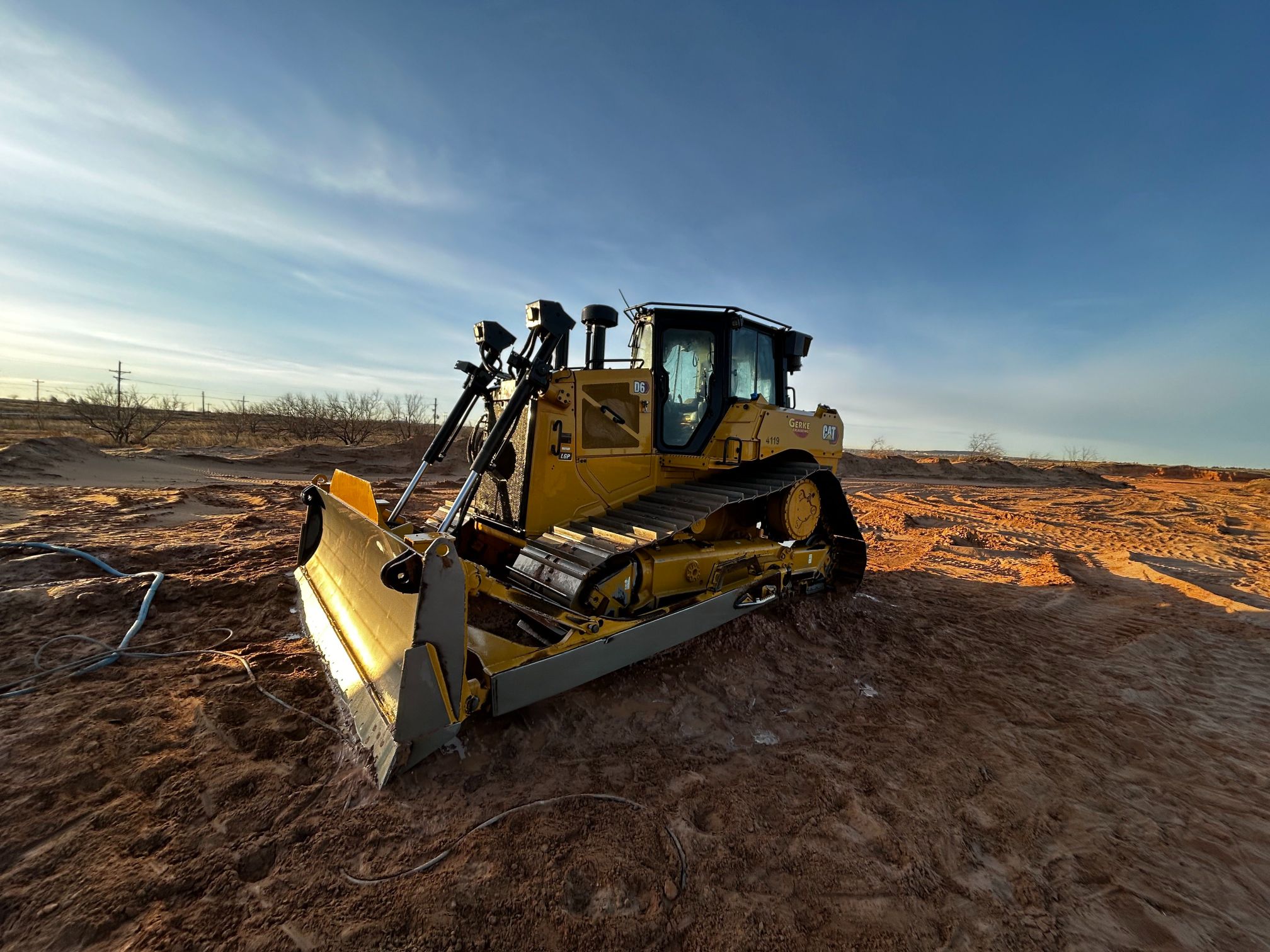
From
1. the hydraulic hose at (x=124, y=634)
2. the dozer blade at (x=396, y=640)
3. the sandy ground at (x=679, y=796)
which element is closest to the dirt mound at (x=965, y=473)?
the sandy ground at (x=679, y=796)

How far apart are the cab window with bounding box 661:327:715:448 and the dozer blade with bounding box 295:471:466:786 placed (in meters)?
2.83

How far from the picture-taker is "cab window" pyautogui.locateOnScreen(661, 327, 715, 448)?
5.23 metres

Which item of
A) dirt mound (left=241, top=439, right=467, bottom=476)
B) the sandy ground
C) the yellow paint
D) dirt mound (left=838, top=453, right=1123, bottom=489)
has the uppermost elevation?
dirt mound (left=838, top=453, right=1123, bottom=489)

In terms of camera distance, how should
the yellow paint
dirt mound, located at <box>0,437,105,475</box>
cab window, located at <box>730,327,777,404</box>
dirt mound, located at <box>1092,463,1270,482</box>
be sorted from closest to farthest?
1. the yellow paint
2. cab window, located at <box>730,327,777,404</box>
3. dirt mound, located at <box>0,437,105,475</box>
4. dirt mound, located at <box>1092,463,1270,482</box>

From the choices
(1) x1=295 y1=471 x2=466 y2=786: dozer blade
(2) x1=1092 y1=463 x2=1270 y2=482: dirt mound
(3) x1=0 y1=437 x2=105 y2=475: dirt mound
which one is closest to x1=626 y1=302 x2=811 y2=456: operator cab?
(1) x1=295 y1=471 x2=466 y2=786: dozer blade

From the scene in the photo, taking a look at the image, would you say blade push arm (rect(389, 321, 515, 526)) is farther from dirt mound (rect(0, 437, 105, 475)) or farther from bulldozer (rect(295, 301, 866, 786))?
dirt mound (rect(0, 437, 105, 475))

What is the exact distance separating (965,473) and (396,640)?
32.9 metres

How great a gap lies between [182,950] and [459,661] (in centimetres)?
137

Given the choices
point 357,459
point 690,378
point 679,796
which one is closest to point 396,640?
point 679,796

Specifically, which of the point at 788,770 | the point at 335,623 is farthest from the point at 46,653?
the point at 788,770

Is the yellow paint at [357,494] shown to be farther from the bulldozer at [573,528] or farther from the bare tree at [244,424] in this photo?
the bare tree at [244,424]

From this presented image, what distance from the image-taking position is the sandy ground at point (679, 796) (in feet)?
7.13

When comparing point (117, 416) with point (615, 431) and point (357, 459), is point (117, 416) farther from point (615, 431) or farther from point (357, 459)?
point (615, 431)

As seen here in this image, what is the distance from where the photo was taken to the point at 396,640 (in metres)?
3.08
